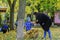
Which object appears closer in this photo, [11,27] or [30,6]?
[11,27]

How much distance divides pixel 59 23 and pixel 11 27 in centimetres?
1744

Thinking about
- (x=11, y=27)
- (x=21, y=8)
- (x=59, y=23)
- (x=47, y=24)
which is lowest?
(x=59, y=23)

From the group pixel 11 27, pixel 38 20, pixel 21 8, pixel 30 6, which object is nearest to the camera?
pixel 21 8

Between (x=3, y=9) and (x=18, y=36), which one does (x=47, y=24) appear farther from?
(x=3, y=9)

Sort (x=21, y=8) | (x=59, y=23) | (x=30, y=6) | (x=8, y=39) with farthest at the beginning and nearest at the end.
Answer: (x=59, y=23) → (x=30, y=6) → (x=8, y=39) → (x=21, y=8)

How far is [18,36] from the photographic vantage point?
329 inches

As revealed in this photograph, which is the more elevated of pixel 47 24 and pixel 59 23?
pixel 47 24

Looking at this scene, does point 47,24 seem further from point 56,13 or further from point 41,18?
point 56,13

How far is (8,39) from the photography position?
13.9 m

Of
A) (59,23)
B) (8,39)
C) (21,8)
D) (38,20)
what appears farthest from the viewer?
(59,23)

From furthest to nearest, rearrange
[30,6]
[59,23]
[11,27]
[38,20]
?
1. [59,23]
2. [30,6]
3. [11,27]
4. [38,20]

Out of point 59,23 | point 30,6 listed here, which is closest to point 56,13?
point 59,23

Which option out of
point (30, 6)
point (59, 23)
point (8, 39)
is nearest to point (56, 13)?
point (59, 23)

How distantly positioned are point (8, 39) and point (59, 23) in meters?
24.9
